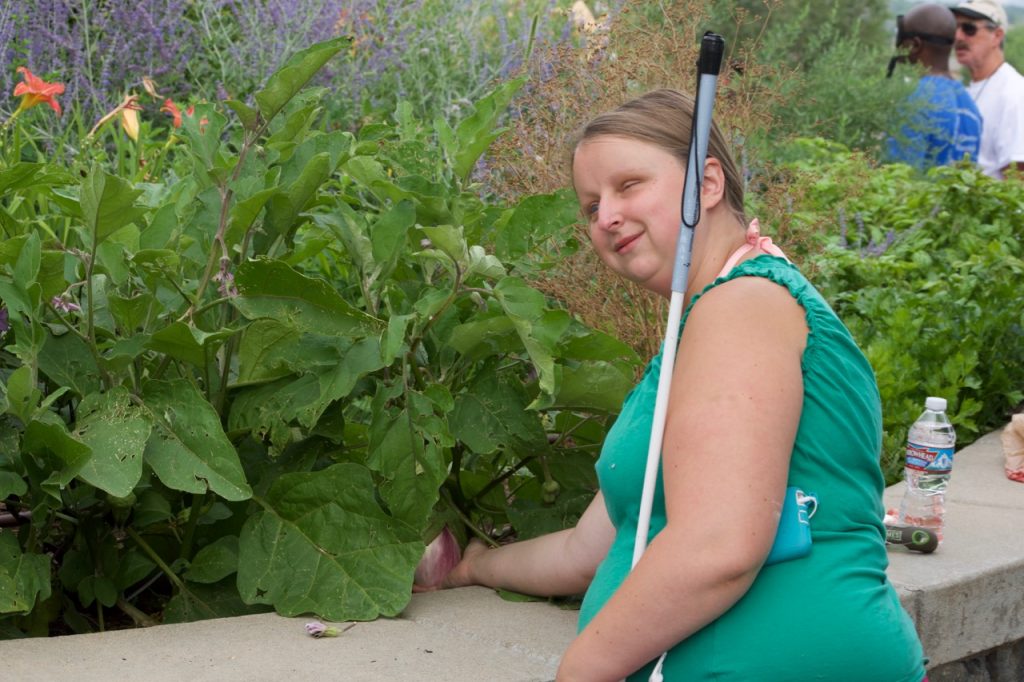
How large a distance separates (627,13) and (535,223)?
5.31 ft

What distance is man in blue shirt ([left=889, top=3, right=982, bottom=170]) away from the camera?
718 cm

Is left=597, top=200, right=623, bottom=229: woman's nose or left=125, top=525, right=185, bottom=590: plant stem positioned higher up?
left=597, top=200, right=623, bottom=229: woman's nose

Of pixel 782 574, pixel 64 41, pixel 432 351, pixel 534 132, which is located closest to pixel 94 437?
pixel 432 351

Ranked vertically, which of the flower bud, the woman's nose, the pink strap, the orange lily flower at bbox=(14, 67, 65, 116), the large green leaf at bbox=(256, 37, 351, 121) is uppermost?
the large green leaf at bbox=(256, 37, 351, 121)

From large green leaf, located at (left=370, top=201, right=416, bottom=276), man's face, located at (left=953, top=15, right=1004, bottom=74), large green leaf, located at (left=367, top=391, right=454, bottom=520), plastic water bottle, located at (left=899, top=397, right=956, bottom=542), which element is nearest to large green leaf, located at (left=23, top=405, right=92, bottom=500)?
large green leaf, located at (left=367, top=391, right=454, bottom=520)

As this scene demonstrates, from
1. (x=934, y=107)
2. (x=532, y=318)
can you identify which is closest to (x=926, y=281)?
(x=934, y=107)

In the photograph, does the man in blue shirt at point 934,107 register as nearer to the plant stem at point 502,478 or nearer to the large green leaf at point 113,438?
the plant stem at point 502,478

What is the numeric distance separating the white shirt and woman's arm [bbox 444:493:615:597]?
506cm

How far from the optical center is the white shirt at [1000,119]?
696 cm

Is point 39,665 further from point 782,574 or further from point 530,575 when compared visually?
point 782,574

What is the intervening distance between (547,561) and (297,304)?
0.67 metres

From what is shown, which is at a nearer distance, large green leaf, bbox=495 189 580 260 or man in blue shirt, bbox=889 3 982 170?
large green leaf, bbox=495 189 580 260

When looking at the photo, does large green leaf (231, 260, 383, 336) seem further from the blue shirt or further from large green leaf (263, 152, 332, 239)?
the blue shirt

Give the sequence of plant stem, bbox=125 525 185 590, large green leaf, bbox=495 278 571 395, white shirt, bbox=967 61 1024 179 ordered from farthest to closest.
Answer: white shirt, bbox=967 61 1024 179 → plant stem, bbox=125 525 185 590 → large green leaf, bbox=495 278 571 395
